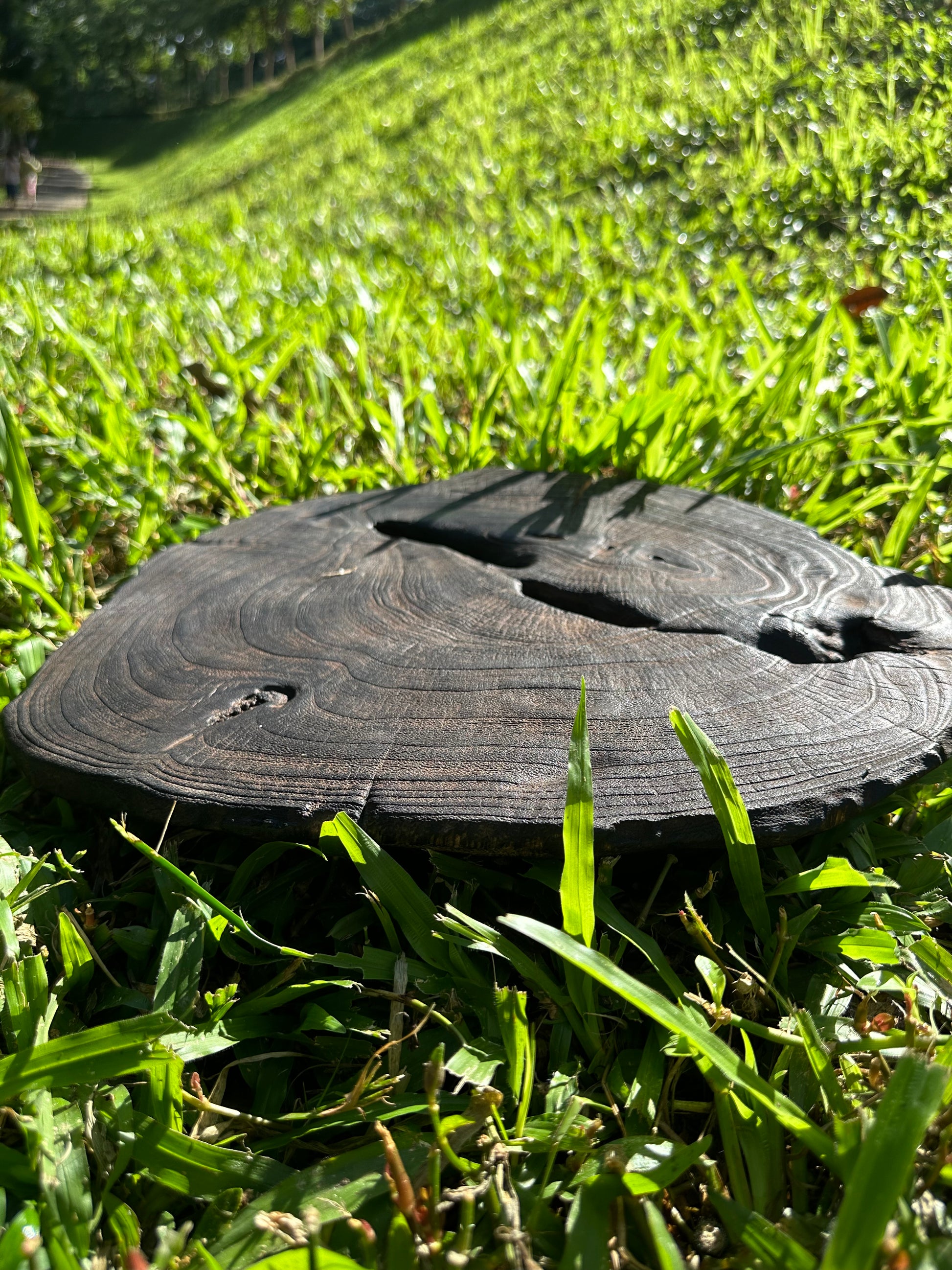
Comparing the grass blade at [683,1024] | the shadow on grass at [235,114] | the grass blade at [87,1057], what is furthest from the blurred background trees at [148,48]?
the grass blade at [683,1024]

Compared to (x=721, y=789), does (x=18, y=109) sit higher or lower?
higher

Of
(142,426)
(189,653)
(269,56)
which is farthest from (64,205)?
(189,653)

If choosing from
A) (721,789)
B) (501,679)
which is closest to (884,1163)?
(721,789)

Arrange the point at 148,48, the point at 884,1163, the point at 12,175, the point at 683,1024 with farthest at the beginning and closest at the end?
the point at 148,48, the point at 12,175, the point at 683,1024, the point at 884,1163

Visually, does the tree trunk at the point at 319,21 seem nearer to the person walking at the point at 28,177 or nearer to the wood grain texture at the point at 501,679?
the person walking at the point at 28,177

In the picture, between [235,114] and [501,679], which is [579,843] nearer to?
[501,679]

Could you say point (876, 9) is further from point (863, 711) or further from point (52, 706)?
point (52, 706)
